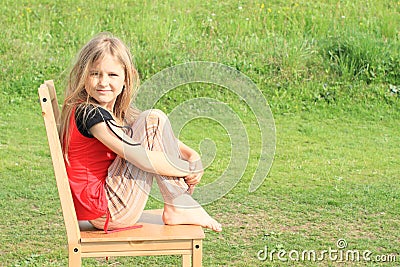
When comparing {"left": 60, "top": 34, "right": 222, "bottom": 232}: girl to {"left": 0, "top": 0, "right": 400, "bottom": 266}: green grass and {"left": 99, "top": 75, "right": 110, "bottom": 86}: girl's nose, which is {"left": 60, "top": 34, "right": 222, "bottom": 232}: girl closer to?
{"left": 99, "top": 75, "right": 110, "bottom": 86}: girl's nose

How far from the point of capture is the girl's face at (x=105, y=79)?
3.25 metres

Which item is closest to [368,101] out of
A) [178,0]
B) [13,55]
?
[178,0]

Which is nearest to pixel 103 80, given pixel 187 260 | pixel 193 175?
pixel 193 175

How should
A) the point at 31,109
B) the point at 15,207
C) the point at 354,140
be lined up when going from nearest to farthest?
the point at 15,207 → the point at 354,140 → the point at 31,109

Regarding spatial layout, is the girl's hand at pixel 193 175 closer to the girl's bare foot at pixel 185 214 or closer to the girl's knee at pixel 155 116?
the girl's bare foot at pixel 185 214

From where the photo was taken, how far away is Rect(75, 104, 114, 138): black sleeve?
315 cm

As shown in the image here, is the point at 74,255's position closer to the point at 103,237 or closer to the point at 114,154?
the point at 103,237

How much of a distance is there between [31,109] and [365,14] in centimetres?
349

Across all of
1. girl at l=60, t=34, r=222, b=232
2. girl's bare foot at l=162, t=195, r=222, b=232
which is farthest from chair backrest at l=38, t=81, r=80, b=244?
girl's bare foot at l=162, t=195, r=222, b=232

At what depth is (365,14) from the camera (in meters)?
7.97

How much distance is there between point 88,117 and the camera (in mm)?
3166

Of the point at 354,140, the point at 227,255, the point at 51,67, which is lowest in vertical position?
the point at 227,255

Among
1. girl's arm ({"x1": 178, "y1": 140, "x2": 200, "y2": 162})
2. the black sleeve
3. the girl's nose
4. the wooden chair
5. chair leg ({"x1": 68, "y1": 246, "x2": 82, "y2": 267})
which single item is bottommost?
chair leg ({"x1": 68, "y1": 246, "x2": 82, "y2": 267})

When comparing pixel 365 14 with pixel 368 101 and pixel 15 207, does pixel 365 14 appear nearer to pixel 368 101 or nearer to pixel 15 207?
pixel 368 101
